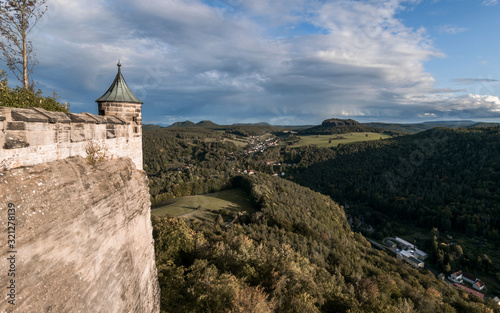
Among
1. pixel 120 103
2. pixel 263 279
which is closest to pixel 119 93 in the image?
pixel 120 103

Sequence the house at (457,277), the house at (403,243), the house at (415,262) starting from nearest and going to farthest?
the house at (457,277) → the house at (415,262) → the house at (403,243)

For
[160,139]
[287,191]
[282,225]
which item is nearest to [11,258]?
[282,225]

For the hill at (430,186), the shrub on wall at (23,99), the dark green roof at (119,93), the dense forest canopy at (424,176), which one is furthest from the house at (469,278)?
the shrub on wall at (23,99)

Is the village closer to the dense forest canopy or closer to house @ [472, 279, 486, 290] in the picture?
house @ [472, 279, 486, 290]

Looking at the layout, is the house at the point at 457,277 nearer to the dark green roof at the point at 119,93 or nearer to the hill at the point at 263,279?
the hill at the point at 263,279

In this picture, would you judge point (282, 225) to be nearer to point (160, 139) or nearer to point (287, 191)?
point (287, 191)
